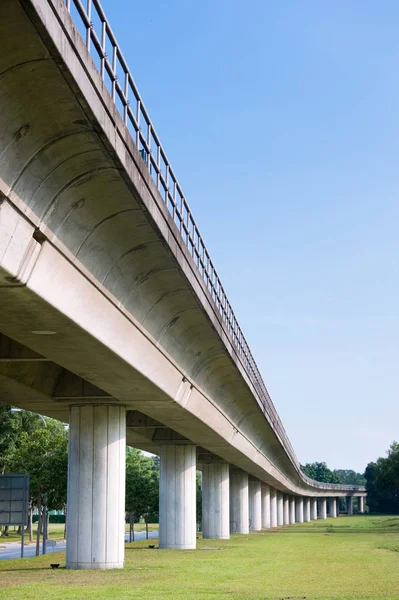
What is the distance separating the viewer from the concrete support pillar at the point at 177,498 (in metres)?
42.3

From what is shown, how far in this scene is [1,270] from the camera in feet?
43.3

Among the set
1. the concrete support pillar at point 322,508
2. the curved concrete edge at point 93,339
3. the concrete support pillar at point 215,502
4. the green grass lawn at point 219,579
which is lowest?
the concrete support pillar at point 322,508

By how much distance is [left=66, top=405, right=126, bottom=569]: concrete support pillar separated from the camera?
26.7 metres

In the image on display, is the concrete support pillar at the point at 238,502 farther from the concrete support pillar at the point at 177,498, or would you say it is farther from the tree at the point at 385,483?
the tree at the point at 385,483

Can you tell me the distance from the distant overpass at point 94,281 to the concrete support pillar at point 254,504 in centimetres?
4155

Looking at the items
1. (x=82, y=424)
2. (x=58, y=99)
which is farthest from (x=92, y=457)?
(x=58, y=99)

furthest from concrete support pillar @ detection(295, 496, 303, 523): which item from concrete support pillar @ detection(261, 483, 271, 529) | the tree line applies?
concrete support pillar @ detection(261, 483, 271, 529)

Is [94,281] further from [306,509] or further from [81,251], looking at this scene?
[306,509]

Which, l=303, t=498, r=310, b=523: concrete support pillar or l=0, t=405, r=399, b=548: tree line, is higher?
l=0, t=405, r=399, b=548: tree line

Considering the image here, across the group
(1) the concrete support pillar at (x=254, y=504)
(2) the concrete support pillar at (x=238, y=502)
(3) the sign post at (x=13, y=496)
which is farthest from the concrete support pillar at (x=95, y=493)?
(1) the concrete support pillar at (x=254, y=504)

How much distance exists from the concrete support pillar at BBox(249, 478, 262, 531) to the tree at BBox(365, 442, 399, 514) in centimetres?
4136

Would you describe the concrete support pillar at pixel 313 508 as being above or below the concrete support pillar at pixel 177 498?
below

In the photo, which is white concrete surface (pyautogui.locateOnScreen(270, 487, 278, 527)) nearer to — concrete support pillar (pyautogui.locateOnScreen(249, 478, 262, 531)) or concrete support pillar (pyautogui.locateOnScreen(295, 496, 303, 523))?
concrete support pillar (pyautogui.locateOnScreen(249, 478, 262, 531))

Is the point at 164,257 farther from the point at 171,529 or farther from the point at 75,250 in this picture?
the point at 171,529
